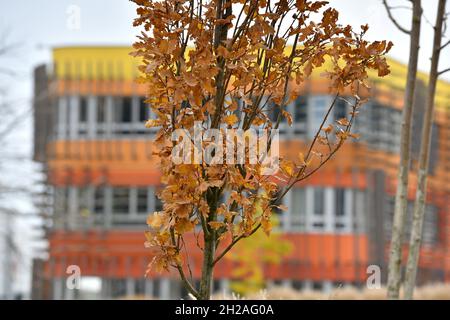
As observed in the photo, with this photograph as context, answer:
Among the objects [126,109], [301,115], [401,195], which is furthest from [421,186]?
[126,109]

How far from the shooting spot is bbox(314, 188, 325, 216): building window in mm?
38312

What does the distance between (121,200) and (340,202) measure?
831 cm

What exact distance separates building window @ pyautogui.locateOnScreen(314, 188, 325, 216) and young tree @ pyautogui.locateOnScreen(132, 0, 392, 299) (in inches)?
1259

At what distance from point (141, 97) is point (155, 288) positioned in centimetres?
726

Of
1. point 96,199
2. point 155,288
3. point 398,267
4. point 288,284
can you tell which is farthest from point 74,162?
point 398,267

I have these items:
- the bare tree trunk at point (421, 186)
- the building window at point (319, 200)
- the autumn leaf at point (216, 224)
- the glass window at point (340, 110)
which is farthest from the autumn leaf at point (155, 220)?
the building window at point (319, 200)

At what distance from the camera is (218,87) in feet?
19.7

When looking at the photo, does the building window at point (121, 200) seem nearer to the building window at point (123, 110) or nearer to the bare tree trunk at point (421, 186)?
the building window at point (123, 110)

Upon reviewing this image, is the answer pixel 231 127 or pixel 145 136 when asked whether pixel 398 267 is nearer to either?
pixel 231 127

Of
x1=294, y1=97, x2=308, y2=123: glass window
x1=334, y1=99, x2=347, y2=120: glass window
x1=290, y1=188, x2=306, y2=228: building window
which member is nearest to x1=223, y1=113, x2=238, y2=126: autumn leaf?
x1=334, y1=99, x2=347, y2=120: glass window

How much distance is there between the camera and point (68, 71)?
127 ft

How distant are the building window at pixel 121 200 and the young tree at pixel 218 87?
32448 mm

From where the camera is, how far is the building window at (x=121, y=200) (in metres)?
38.6

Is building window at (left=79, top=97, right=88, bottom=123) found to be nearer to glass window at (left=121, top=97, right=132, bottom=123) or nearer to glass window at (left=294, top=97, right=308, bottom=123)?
glass window at (left=121, top=97, right=132, bottom=123)
